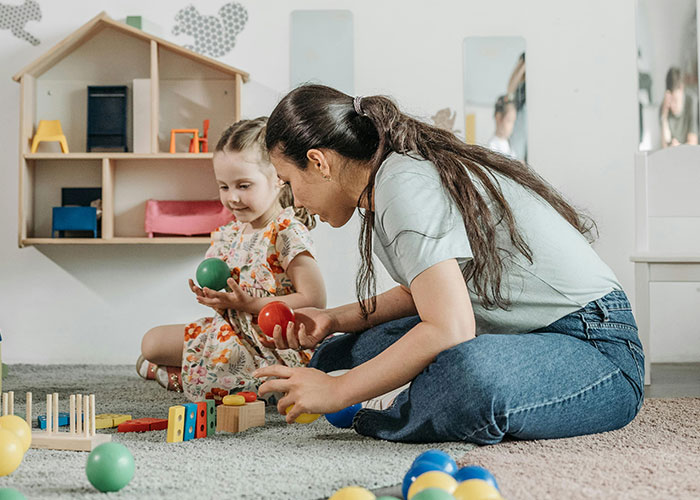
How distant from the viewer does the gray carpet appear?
78 cm

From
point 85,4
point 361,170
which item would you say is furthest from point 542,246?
point 85,4

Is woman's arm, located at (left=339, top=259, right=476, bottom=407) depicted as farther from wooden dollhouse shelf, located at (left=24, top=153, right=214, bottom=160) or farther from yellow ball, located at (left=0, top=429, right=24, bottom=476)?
wooden dollhouse shelf, located at (left=24, top=153, right=214, bottom=160)

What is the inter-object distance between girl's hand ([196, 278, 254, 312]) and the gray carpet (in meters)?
0.23

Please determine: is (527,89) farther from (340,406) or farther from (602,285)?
(340,406)

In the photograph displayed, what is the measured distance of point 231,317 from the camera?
4.76ft

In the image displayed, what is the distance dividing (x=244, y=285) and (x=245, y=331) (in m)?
0.12

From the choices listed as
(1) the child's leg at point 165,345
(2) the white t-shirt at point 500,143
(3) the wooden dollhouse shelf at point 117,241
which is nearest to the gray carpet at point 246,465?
(1) the child's leg at point 165,345

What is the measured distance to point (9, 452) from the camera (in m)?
0.81

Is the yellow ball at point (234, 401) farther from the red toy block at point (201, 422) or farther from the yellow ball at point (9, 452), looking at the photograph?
the yellow ball at point (9, 452)

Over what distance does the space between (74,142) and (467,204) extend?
157 cm

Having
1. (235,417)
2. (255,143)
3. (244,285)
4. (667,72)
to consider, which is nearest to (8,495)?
(235,417)

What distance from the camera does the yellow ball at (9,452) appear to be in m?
0.81

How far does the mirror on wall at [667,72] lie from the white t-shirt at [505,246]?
135cm

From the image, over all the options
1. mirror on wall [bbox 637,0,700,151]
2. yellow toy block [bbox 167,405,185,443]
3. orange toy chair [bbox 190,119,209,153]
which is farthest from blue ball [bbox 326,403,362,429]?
mirror on wall [bbox 637,0,700,151]
